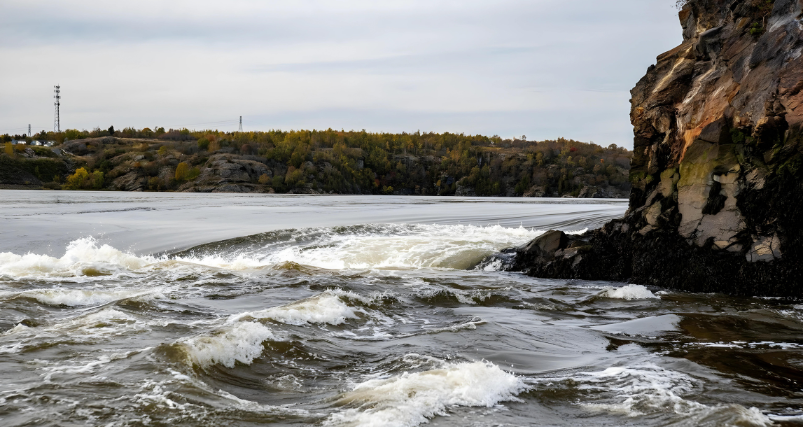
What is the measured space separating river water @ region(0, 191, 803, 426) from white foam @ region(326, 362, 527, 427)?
2 cm

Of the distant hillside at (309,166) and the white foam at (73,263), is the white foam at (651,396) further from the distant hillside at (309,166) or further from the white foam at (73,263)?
the distant hillside at (309,166)

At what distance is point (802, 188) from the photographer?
10.3m

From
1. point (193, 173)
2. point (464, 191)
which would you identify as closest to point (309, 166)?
point (193, 173)

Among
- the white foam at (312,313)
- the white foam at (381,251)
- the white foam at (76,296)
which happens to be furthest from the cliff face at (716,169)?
the white foam at (76,296)

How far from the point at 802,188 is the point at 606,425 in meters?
8.19

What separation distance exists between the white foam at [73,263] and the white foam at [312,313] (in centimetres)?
630

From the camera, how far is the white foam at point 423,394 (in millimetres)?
4559

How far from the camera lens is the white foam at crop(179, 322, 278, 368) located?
→ 611cm

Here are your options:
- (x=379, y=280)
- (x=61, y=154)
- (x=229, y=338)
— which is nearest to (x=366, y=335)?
(x=229, y=338)

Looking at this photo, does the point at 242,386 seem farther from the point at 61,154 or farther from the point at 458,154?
the point at 458,154

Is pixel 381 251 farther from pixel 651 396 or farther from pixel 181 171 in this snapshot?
pixel 181 171

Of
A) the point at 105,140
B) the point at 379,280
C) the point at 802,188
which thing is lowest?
the point at 379,280

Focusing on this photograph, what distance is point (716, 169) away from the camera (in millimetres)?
11625

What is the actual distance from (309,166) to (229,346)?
329 ft
